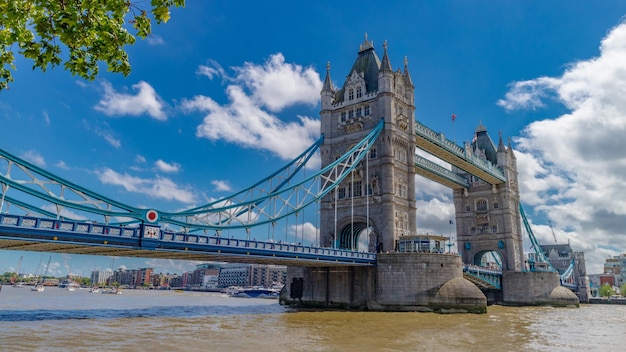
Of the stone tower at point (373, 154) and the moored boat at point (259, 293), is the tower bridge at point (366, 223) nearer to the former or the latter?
the stone tower at point (373, 154)

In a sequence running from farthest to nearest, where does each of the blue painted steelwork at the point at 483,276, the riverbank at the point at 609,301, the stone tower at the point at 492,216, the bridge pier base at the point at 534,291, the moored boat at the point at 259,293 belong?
the moored boat at the point at 259,293 < the riverbank at the point at 609,301 < the stone tower at the point at 492,216 < the bridge pier base at the point at 534,291 < the blue painted steelwork at the point at 483,276

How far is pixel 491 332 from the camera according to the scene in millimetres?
26719

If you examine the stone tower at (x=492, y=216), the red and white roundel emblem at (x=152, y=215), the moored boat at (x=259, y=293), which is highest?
the stone tower at (x=492, y=216)

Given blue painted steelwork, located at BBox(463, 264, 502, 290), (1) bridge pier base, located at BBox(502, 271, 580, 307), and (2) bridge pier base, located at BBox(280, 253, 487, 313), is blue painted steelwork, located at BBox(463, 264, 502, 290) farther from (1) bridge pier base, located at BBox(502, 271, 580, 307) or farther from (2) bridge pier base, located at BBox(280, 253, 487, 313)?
(2) bridge pier base, located at BBox(280, 253, 487, 313)

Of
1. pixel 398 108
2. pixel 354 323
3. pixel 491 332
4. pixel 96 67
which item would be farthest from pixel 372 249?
pixel 96 67

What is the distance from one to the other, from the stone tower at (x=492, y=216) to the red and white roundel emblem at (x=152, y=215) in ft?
175

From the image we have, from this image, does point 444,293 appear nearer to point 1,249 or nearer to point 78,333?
point 78,333

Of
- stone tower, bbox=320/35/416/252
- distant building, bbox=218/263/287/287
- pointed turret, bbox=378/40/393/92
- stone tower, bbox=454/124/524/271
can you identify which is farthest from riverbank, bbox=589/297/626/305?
distant building, bbox=218/263/287/287

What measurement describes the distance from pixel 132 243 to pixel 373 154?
29.9 meters

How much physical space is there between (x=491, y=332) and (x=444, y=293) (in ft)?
40.9

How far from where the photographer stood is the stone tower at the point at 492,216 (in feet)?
229

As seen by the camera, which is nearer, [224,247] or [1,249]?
[1,249]

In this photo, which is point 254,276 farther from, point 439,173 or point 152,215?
point 152,215

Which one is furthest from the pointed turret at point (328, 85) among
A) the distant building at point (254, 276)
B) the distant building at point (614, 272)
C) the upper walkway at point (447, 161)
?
the distant building at point (254, 276)
